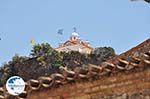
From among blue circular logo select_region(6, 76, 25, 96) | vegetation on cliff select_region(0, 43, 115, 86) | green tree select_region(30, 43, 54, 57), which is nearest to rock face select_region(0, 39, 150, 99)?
blue circular logo select_region(6, 76, 25, 96)

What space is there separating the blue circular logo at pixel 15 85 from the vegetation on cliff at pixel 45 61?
65.3 ft

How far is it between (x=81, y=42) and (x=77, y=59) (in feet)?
69.6

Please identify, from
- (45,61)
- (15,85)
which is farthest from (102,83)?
(45,61)

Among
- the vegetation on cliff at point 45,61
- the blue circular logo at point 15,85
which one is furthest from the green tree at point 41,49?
the blue circular logo at point 15,85

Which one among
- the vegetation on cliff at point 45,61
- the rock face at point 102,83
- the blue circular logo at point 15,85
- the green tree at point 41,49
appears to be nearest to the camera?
the rock face at point 102,83

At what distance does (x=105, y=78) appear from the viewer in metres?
9.00

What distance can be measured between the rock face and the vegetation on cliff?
66.6 feet

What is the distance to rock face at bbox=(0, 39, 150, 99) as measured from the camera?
846 cm

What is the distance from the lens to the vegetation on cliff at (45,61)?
32.4 metres

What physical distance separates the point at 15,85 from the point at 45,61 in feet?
83.2

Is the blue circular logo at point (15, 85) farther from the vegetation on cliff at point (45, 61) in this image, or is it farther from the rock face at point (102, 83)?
the vegetation on cliff at point (45, 61)

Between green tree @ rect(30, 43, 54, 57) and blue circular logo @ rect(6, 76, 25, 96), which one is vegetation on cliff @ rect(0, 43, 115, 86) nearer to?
green tree @ rect(30, 43, 54, 57)

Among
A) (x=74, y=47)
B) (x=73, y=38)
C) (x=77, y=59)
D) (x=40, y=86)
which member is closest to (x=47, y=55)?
(x=77, y=59)

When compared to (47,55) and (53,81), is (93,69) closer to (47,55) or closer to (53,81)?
(53,81)
